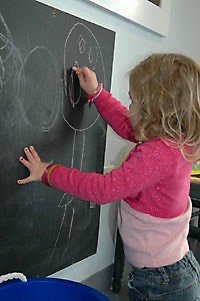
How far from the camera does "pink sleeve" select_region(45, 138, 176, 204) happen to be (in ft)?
3.60

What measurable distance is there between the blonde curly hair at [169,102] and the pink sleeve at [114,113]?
9.7 inches

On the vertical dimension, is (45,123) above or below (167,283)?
above

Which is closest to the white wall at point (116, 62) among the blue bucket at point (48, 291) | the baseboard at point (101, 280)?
the baseboard at point (101, 280)

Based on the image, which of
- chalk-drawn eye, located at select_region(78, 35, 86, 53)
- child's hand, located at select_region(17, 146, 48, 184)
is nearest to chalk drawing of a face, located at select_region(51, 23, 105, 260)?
chalk-drawn eye, located at select_region(78, 35, 86, 53)

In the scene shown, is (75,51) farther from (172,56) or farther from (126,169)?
(126,169)

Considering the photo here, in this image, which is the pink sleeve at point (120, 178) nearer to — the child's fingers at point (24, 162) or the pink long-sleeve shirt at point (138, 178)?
the pink long-sleeve shirt at point (138, 178)

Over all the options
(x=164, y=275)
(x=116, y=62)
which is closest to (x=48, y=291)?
(x=164, y=275)

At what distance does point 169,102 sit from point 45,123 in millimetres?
373

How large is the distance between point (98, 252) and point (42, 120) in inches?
30.3

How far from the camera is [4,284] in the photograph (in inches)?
42.4

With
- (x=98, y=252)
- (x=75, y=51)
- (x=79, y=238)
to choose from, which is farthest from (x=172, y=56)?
(x=98, y=252)

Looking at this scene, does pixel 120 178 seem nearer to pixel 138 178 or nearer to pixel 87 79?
pixel 138 178

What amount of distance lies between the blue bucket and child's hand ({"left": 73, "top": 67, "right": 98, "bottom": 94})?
1.99ft

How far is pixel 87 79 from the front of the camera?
1356 millimetres
